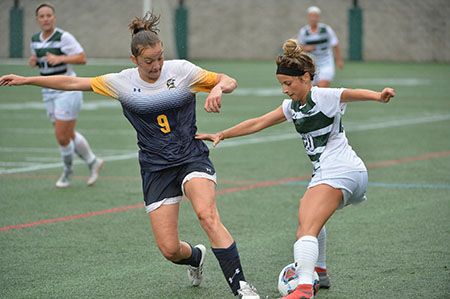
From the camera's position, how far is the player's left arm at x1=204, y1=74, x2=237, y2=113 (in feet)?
16.6

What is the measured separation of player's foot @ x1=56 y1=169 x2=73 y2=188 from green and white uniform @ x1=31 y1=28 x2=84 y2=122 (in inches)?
27.9

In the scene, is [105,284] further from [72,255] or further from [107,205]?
[107,205]

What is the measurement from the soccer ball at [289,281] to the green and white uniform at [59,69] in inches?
211

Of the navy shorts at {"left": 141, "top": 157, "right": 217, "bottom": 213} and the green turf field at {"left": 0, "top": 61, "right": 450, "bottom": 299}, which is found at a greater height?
the navy shorts at {"left": 141, "top": 157, "right": 217, "bottom": 213}

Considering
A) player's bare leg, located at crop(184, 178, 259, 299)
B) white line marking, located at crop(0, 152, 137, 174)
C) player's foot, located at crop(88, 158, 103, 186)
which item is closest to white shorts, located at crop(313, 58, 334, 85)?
white line marking, located at crop(0, 152, 137, 174)

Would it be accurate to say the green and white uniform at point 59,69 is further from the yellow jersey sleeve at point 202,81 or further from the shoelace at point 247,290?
the shoelace at point 247,290

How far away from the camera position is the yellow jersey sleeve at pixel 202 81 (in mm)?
5621

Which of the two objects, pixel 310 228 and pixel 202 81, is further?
pixel 202 81

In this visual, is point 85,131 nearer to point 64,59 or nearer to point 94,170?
point 94,170

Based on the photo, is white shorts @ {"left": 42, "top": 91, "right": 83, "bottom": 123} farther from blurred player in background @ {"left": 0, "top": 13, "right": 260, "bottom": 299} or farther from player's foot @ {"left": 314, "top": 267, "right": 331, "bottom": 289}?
player's foot @ {"left": 314, "top": 267, "right": 331, "bottom": 289}

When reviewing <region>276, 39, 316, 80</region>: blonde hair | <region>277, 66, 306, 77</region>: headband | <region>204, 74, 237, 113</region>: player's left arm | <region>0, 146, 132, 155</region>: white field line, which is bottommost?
<region>0, 146, 132, 155</region>: white field line

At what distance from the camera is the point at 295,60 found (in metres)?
5.19

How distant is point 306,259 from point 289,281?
404 millimetres

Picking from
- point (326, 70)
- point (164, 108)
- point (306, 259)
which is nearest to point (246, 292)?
point (306, 259)
